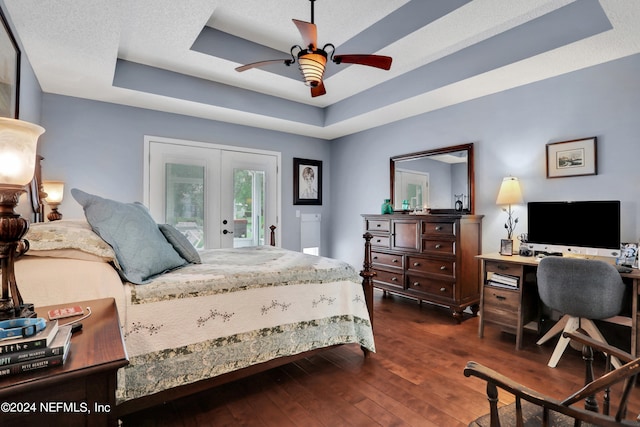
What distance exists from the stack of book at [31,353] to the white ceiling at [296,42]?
2.16 metres

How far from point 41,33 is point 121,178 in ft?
5.98

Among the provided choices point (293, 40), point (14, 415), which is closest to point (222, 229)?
point (293, 40)

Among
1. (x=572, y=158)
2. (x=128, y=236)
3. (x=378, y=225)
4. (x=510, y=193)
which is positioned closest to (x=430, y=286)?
(x=378, y=225)

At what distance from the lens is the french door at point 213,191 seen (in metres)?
4.15

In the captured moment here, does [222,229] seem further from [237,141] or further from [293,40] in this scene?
[293,40]

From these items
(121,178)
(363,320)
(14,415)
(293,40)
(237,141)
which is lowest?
(363,320)

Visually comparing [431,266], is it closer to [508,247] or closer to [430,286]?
[430,286]

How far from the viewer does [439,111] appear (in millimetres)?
4109

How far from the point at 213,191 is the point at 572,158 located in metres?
4.17

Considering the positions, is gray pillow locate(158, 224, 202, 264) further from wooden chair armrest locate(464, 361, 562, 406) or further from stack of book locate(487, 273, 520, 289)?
stack of book locate(487, 273, 520, 289)

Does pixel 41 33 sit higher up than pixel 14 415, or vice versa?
pixel 41 33

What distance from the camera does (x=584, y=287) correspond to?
2.29m

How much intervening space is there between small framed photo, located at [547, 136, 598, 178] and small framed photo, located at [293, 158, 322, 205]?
3431 millimetres

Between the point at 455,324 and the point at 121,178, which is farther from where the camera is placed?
the point at 121,178
